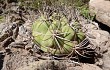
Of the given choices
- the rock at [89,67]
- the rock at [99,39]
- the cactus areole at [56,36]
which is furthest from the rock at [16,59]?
the rock at [99,39]

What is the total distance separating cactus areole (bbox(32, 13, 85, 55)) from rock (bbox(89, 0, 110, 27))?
1.73 m

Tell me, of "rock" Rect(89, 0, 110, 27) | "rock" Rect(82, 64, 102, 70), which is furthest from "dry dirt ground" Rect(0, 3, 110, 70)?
"rock" Rect(89, 0, 110, 27)

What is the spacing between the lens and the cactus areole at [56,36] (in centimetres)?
343

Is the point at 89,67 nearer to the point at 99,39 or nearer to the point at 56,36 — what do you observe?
the point at 56,36

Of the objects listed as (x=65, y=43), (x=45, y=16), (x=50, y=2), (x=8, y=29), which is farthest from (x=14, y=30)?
(x=50, y=2)

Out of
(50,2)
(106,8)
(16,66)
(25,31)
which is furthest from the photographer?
(50,2)

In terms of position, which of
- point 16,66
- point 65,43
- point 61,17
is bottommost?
point 16,66

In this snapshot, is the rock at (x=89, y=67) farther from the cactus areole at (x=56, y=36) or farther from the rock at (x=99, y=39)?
the rock at (x=99, y=39)

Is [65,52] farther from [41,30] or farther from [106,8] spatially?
[106,8]

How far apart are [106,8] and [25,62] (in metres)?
2.44

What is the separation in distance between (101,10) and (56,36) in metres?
2.18

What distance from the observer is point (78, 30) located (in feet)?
11.8

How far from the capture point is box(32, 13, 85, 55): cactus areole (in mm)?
3434

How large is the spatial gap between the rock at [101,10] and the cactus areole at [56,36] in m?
1.73
